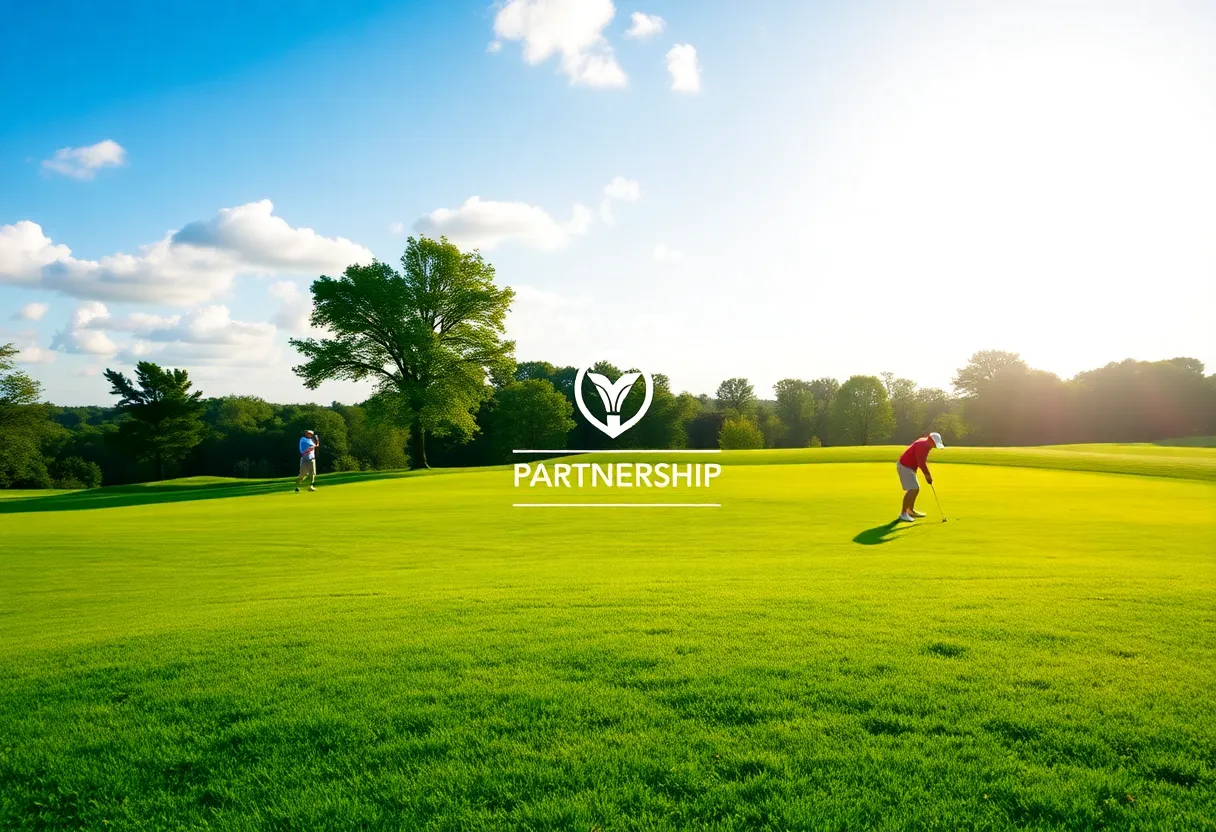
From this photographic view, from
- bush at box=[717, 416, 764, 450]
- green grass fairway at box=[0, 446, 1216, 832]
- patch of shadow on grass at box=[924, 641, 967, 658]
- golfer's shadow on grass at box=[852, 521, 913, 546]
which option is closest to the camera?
green grass fairway at box=[0, 446, 1216, 832]

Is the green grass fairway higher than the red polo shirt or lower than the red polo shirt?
lower

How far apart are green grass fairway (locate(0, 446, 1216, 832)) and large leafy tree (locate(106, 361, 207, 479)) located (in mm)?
60064

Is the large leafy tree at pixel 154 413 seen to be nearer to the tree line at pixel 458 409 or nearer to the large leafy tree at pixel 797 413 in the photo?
the tree line at pixel 458 409

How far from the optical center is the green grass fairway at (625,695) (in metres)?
4.03

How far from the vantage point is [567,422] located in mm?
82188

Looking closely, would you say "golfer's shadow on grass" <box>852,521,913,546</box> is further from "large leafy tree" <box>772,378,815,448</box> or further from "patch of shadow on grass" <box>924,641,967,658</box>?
"large leafy tree" <box>772,378,815,448</box>

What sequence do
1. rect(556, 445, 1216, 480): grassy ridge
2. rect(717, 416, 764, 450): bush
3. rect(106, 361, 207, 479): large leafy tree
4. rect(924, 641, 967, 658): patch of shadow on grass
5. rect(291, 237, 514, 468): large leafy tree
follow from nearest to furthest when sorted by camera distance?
rect(924, 641, 967, 658): patch of shadow on grass → rect(556, 445, 1216, 480): grassy ridge → rect(291, 237, 514, 468): large leafy tree → rect(106, 361, 207, 479): large leafy tree → rect(717, 416, 764, 450): bush

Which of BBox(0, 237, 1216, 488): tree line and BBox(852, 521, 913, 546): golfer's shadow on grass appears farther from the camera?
BBox(0, 237, 1216, 488): tree line

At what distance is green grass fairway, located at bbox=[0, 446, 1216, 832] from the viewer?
403 centimetres

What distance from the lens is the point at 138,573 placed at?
514 inches

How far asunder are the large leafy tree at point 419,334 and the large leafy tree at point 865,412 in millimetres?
68853

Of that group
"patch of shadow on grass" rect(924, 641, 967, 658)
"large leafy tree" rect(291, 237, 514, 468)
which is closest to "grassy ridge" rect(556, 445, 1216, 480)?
"large leafy tree" rect(291, 237, 514, 468)

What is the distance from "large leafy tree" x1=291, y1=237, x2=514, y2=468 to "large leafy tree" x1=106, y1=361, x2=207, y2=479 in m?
28.8

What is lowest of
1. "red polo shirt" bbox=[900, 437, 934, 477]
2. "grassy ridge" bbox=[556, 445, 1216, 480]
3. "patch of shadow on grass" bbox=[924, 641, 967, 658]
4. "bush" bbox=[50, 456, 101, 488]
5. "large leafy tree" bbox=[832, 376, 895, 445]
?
"bush" bbox=[50, 456, 101, 488]
